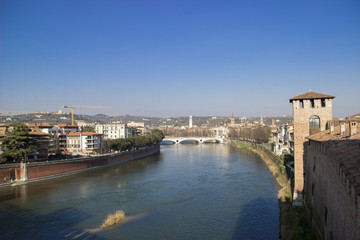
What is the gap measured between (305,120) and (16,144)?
84.6ft

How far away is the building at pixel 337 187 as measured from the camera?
5.47 m

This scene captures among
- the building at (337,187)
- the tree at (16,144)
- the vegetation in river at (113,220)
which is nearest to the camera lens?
the building at (337,187)

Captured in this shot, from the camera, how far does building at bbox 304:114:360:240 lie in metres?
5.47

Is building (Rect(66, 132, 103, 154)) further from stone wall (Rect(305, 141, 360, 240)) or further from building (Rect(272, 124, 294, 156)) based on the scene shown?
stone wall (Rect(305, 141, 360, 240))

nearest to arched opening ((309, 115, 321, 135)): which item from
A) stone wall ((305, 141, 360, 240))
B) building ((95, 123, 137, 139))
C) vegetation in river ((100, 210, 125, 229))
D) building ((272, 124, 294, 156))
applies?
stone wall ((305, 141, 360, 240))

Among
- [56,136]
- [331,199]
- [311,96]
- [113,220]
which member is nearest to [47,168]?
[56,136]

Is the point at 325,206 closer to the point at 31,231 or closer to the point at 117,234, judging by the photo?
the point at 117,234

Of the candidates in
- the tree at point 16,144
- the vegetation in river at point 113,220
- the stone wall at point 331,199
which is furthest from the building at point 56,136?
the stone wall at point 331,199

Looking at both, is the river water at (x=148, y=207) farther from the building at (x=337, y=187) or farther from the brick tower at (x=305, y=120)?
the building at (x=337, y=187)

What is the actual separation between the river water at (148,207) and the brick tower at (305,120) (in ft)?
7.41

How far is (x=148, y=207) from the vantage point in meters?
18.0

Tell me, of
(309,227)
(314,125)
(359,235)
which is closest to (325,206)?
(309,227)

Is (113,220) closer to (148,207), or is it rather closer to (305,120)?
(148,207)

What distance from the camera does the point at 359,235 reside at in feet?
15.8
